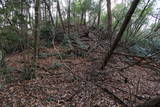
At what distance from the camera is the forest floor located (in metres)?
3.17

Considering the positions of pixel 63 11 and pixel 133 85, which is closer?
pixel 133 85

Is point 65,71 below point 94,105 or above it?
above

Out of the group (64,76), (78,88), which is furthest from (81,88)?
(64,76)

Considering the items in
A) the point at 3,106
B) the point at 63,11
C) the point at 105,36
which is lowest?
the point at 3,106

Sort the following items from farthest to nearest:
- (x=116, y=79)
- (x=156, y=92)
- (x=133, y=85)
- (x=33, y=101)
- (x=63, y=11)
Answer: (x=63, y=11), (x=116, y=79), (x=133, y=85), (x=156, y=92), (x=33, y=101)

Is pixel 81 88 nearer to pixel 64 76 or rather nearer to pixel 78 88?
pixel 78 88

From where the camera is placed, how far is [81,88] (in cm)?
372

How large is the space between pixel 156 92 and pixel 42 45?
6811 millimetres

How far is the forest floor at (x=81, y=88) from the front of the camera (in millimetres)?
3166

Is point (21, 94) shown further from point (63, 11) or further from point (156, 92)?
point (63, 11)

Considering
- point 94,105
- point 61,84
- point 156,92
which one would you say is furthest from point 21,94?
point 156,92

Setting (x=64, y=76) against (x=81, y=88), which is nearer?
(x=81, y=88)

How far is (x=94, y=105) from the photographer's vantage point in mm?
3074

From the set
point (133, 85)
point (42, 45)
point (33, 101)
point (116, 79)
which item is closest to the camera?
point (33, 101)
